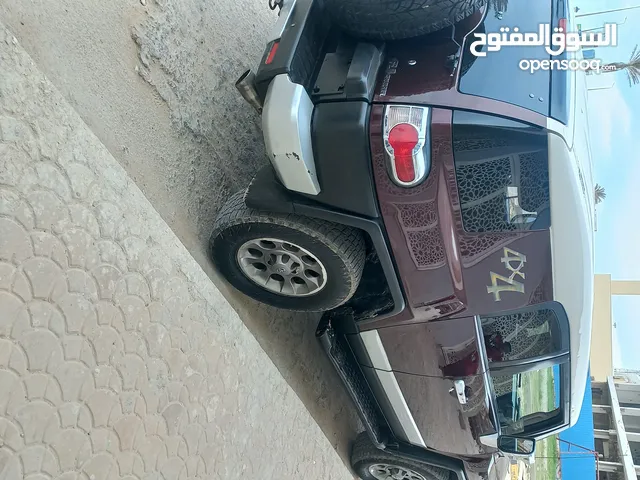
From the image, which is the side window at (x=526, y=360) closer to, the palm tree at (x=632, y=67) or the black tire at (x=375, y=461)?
the black tire at (x=375, y=461)

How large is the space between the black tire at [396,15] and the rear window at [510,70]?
0.17 metres

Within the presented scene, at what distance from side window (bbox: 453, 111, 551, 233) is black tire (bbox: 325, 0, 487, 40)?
0.57 metres

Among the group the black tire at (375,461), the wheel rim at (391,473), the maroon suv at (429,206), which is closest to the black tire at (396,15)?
the maroon suv at (429,206)

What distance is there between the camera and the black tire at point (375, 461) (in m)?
3.99

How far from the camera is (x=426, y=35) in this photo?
2783mm

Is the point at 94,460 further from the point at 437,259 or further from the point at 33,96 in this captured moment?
the point at 437,259

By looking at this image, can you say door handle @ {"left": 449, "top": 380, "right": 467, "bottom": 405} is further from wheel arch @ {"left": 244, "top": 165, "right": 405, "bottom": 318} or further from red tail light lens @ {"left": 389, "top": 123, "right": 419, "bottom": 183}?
red tail light lens @ {"left": 389, "top": 123, "right": 419, "bottom": 183}

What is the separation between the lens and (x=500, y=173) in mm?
2381

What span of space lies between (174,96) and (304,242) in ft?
3.78

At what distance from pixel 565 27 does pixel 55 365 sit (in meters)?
2.89

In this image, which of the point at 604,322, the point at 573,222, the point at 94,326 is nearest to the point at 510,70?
the point at 573,222

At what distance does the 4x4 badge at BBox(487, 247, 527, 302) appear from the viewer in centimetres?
254
